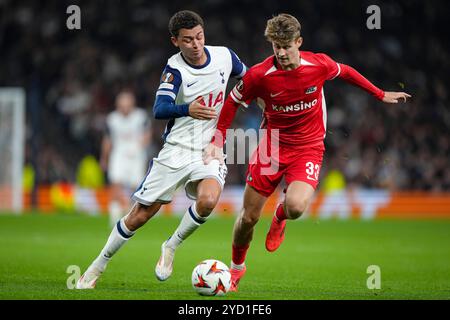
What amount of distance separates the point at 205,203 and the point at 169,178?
0.44 meters

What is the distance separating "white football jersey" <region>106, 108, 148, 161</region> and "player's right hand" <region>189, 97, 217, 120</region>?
8417 millimetres

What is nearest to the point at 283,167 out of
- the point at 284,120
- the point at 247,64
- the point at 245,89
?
the point at 284,120

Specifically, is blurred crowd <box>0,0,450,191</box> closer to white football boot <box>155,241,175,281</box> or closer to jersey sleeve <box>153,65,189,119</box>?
white football boot <box>155,241,175,281</box>

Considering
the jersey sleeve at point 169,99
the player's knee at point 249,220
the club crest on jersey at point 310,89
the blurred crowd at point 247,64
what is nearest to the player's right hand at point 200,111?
the jersey sleeve at point 169,99

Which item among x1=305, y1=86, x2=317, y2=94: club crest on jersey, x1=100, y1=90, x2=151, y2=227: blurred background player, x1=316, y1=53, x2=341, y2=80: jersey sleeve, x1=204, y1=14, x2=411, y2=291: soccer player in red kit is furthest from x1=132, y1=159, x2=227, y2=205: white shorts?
x1=100, y1=90, x2=151, y2=227: blurred background player

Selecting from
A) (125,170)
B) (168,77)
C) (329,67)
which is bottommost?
(125,170)

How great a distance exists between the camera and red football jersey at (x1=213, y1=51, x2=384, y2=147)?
7.65 metres

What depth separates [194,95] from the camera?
7.67m

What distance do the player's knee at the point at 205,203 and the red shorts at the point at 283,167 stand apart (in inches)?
25.4

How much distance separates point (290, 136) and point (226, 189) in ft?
37.3

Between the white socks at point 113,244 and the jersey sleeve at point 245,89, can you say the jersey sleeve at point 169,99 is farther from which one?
the white socks at point 113,244

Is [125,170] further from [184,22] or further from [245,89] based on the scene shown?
[184,22]

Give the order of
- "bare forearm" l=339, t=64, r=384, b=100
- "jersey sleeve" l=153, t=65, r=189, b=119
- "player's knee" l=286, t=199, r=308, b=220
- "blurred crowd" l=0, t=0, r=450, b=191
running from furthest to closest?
1. "blurred crowd" l=0, t=0, r=450, b=191
2. "bare forearm" l=339, t=64, r=384, b=100
3. "player's knee" l=286, t=199, r=308, b=220
4. "jersey sleeve" l=153, t=65, r=189, b=119

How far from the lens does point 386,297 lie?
700cm
